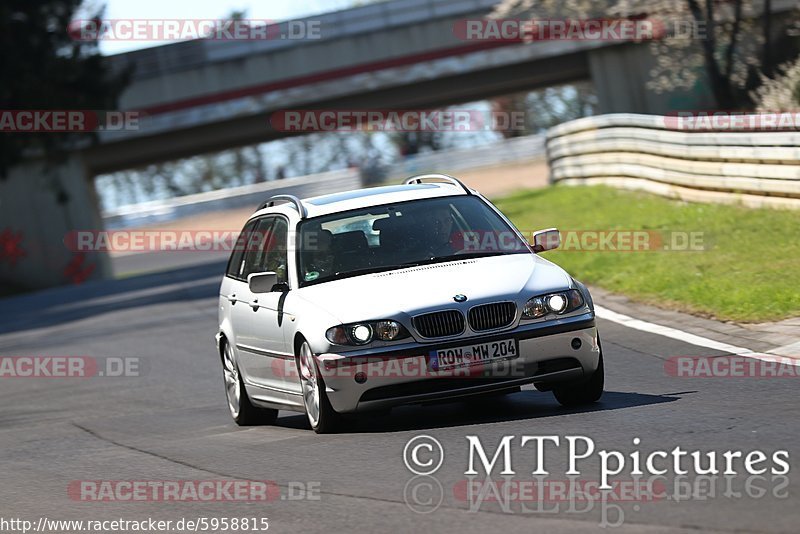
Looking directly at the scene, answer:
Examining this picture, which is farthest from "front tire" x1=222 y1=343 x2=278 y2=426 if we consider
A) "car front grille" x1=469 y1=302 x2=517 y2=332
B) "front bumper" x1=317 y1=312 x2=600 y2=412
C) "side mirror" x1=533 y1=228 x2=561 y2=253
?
"car front grille" x1=469 y1=302 x2=517 y2=332

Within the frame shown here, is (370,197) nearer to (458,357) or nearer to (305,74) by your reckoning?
(458,357)

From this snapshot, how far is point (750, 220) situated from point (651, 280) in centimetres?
307

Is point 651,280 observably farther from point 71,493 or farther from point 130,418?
point 71,493

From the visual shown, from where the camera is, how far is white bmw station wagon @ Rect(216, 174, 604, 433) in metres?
9.31

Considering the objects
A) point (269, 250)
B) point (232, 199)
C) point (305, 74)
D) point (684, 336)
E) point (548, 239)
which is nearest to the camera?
point (548, 239)

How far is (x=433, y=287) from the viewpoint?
9578 mm

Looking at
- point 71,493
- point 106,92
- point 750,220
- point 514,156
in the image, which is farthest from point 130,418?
point 514,156

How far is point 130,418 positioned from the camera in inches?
516

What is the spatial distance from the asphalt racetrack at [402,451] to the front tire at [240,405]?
0.10m

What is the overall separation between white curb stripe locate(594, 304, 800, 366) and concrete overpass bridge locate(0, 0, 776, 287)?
114ft

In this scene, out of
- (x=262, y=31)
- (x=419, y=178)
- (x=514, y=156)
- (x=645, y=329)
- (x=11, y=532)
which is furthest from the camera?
(x=514, y=156)

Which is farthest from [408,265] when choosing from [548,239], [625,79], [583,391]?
[625,79]

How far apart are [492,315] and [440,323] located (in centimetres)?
33

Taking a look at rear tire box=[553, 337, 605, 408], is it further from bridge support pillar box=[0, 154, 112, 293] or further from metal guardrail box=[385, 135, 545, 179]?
metal guardrail box=[385, 135, 545, 179]
